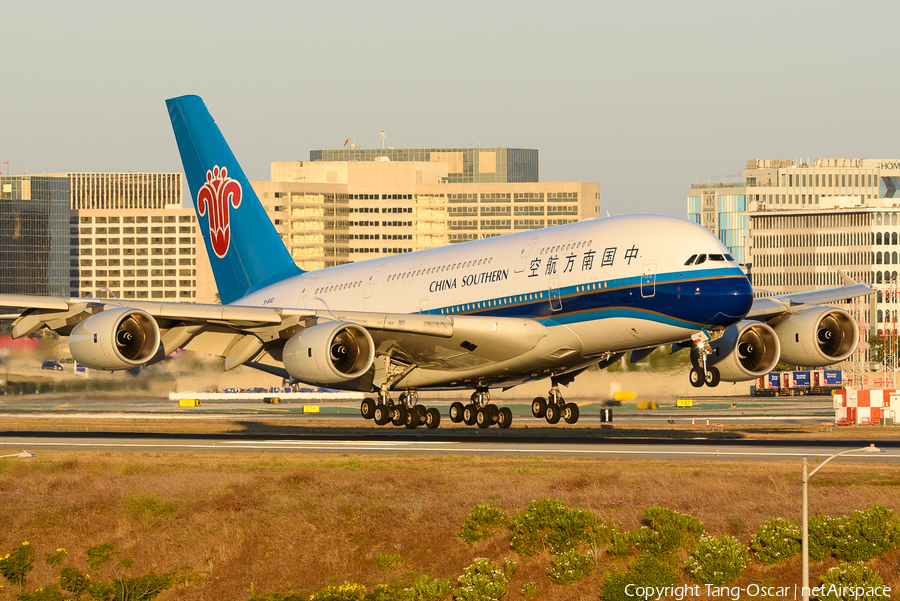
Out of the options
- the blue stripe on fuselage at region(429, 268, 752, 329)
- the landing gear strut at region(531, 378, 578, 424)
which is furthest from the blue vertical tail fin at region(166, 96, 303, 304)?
the blue stripe on fuselage at region(429, 268, 752, 329)

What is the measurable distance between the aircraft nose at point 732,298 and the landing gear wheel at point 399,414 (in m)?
16.1

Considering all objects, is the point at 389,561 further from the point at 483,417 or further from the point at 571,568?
the point at 483,417

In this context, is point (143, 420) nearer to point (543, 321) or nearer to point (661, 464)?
point (543, 321)

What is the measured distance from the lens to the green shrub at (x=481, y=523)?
3244cm

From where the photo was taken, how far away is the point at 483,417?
54969mm

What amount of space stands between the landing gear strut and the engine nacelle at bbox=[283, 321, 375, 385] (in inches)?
358

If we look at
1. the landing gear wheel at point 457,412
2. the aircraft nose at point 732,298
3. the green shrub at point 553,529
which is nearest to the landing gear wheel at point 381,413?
the landing gear wheel at point 457,412

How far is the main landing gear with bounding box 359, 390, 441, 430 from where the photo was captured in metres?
53.4

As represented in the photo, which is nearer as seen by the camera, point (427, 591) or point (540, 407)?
point (427, 591)

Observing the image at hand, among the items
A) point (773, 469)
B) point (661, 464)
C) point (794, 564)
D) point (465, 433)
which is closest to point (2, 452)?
point (465, 433)

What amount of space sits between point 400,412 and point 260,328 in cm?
757

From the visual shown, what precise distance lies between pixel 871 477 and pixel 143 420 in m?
57.6

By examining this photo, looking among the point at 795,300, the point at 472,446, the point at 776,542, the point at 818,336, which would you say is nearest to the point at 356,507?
the point at 776,542

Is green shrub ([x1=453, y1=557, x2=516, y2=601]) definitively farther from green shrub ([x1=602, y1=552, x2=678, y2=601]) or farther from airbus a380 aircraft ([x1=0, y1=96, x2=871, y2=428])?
airbus a380 aircraft ([x1=0, y1=96, x2=871, y2=428])
